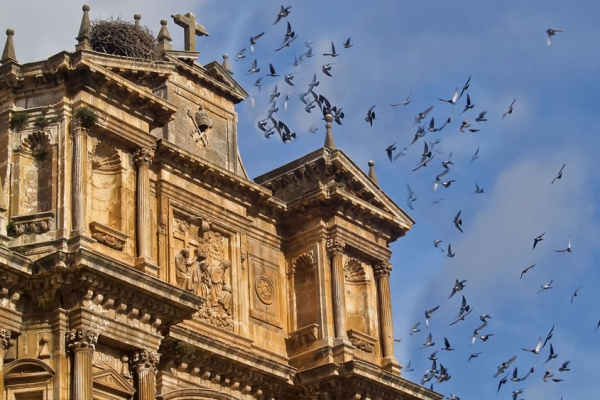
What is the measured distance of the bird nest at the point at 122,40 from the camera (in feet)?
114

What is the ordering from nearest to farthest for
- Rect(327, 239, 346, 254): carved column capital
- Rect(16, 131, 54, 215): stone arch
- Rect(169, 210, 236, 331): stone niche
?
Rect(16, 131, 54, 215): stone arch, Rect(169, 210, 236, 331): stone niche, Rect(327, 239, 346, 254): carved column capital

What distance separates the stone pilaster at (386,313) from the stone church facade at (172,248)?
0.12 ft

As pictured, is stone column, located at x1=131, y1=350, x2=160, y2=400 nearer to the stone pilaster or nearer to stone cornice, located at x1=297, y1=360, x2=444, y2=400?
stone cornice, located at x1=297, y1=360, x2=444, y2=400

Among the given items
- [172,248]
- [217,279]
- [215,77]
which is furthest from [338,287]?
[215,77]

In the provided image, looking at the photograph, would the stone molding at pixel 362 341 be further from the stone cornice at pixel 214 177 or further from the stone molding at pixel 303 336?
the stone cornice at pixel 214 177

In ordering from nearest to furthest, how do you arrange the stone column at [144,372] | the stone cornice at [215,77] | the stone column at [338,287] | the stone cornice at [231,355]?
the stone column at [144,372] < the stone cornice at [231,355] < the stone column at [338,287] < the stone cornice at [215,77]

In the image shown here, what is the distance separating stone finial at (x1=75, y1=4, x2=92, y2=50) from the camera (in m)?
31.0

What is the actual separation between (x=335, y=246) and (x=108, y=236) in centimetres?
659

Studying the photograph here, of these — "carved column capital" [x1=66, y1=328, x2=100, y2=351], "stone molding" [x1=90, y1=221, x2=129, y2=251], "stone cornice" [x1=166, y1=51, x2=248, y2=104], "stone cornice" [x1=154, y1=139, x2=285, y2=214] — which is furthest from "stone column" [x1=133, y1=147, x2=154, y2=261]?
"stone cornice" [x1=166, y1=51, x2=248, y2=104]

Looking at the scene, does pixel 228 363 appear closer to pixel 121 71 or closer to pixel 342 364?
pixel 342 364

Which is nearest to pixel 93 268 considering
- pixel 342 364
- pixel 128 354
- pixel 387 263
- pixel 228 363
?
pixel 128 354

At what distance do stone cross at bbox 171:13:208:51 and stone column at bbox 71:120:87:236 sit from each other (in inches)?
267

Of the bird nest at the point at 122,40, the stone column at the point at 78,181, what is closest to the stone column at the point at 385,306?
the bird nest at the point at 122,40

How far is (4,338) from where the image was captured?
2792 cm
